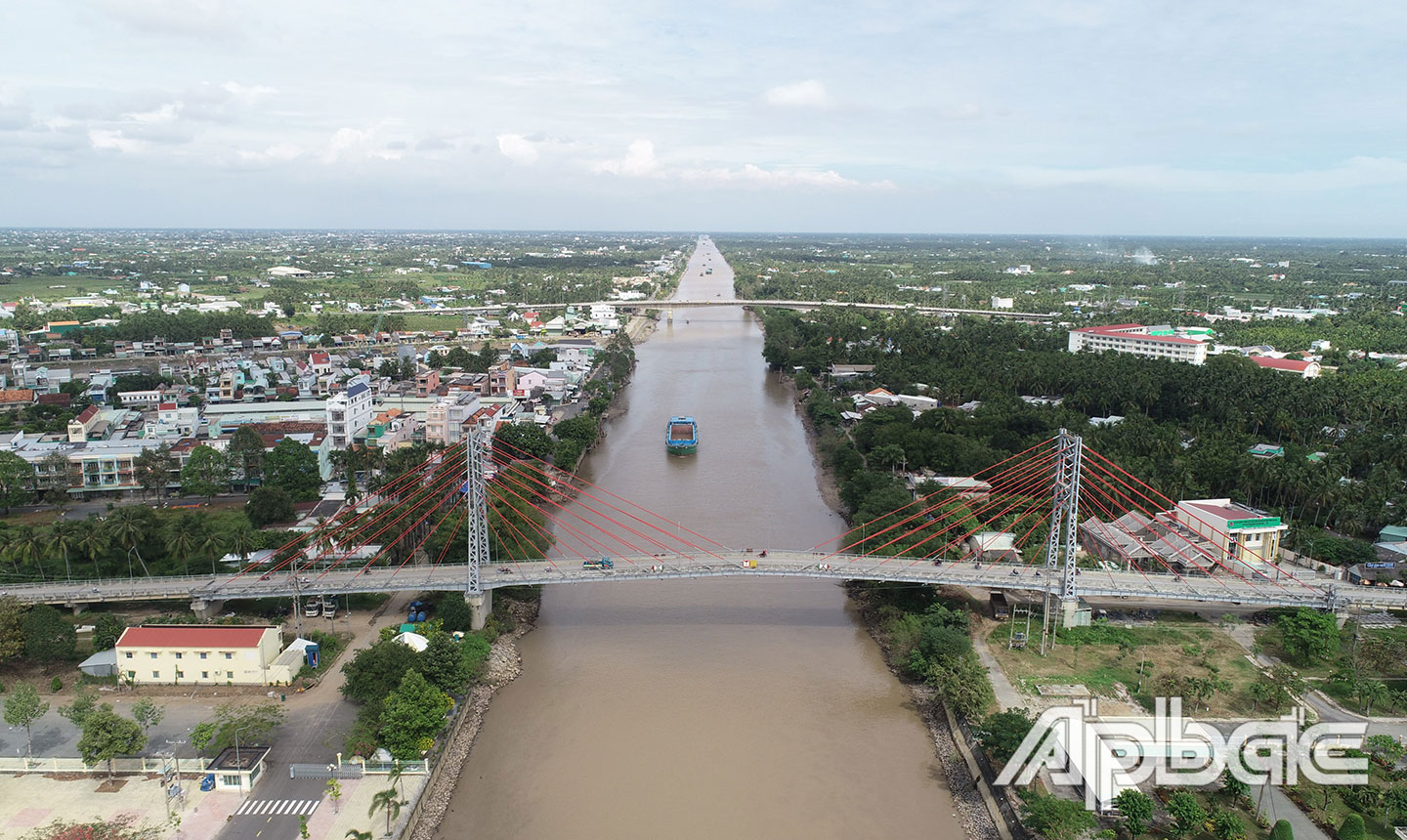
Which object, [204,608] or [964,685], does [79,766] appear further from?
[964,685]

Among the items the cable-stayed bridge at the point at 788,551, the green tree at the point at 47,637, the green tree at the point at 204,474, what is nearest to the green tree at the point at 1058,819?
the cable-stayed bridge at the point at 788,551

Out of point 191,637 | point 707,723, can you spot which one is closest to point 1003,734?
point 707,723

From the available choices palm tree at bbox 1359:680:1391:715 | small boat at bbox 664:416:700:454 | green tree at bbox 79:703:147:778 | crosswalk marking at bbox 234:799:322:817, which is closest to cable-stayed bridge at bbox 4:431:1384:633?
palm tree at bbox 1359:680:1391:715

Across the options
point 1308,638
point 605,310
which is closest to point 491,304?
point 605,310

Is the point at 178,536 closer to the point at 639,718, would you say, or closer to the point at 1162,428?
the point at 639,718

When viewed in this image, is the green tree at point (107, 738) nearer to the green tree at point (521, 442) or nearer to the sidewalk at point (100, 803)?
the sidewalk at point (100, 803)

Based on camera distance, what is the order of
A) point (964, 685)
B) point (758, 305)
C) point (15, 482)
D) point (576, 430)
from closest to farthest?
point (964, 685) → point (15, 482) → point (576, 430) → point (758, 305)
